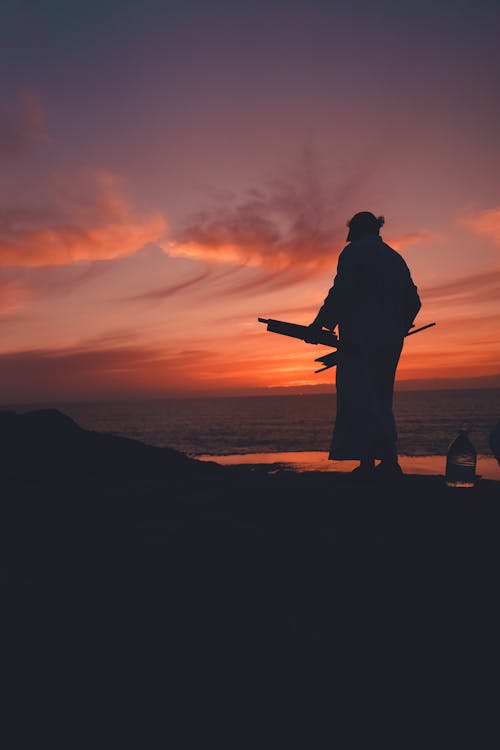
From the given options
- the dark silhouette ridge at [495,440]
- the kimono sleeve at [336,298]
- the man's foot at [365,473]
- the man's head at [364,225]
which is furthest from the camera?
the man's head at [364,225]

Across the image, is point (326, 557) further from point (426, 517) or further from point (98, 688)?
point (98, 688)

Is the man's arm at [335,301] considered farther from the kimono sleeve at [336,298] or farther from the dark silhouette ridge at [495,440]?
the dark silhouette ridge at [495,440]

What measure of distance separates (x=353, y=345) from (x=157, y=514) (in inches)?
123

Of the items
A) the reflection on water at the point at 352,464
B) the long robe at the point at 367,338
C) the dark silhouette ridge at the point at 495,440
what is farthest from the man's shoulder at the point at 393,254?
the reflection on water at the point at 352,464

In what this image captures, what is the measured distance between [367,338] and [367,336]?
1.0 inches

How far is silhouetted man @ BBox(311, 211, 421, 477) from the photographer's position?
6212mm

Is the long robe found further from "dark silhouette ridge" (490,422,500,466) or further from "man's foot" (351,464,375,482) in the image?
"dark silhouette ridge" (490,422,500,466)

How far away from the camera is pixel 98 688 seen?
2072 millimetres

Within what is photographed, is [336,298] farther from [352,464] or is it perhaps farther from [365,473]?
[352,464]

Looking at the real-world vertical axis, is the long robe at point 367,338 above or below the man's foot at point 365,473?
above

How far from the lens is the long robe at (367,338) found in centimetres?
622

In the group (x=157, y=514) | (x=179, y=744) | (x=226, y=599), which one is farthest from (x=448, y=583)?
(x=157, y=514)

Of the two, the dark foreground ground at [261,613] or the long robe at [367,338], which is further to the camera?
the long robe at [367,338]

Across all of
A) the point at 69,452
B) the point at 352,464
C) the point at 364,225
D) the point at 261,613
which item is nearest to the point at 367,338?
the point at 364,225
